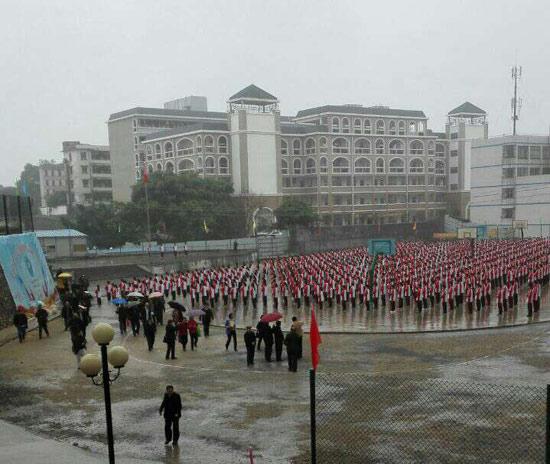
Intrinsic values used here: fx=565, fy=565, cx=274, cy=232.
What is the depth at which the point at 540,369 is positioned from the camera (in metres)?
12.3

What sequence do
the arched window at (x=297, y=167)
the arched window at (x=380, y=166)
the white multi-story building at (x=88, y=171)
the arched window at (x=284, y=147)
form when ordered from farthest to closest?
the white multi-story building at (x=88, y=171) < the arched window at (x=380, y=166) < the arched window at (x=297, y=167) < the arched window at (x=284, y=147)

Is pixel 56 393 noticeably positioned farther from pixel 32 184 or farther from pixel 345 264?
pixel 32 184

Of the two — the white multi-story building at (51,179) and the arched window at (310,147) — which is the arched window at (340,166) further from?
the white multi-story building at (51,179)

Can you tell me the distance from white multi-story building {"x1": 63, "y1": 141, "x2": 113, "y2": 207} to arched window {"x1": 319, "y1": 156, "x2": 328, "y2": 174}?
93.6 feet

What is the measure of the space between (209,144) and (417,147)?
2800 cm

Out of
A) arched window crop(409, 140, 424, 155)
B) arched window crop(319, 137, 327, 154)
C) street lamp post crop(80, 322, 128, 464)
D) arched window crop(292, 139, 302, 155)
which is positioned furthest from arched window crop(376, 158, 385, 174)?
street lamp post crop(80, 322, 128, 464)

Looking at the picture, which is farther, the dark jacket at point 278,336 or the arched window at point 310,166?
the arched window at point 310,166

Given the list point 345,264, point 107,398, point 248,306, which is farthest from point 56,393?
point 345,264

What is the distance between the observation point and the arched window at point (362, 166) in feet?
224

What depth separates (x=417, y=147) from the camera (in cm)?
7231

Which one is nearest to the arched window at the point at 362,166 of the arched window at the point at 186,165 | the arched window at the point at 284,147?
the arched window at the point at 284,147

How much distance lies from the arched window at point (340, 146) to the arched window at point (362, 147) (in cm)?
154

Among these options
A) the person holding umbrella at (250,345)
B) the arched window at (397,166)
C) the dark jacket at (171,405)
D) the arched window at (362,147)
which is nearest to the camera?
the dark jacket at (171,405)

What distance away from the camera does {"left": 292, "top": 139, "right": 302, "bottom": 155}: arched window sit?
66.8m
